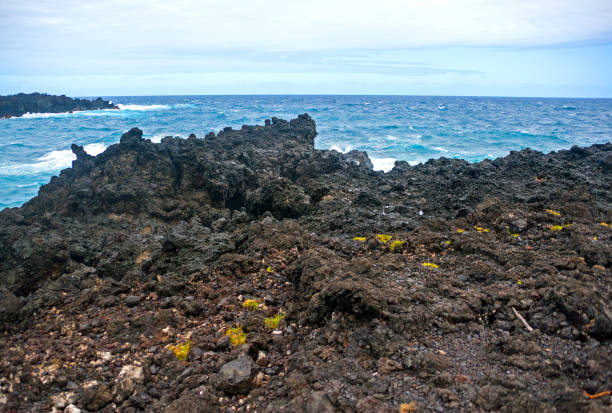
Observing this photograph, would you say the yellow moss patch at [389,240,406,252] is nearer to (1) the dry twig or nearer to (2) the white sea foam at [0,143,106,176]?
(1) the dry twig

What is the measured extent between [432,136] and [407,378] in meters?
45.8

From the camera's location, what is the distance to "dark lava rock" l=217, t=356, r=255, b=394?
425 cm

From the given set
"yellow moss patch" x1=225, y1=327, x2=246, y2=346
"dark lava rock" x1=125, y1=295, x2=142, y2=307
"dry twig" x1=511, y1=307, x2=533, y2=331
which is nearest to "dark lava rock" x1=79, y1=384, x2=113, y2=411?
"yellow moss patch" x1=225, y1=327, x2=246, y2=346

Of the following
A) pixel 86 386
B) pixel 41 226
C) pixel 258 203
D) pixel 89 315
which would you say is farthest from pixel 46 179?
pixel 86 386

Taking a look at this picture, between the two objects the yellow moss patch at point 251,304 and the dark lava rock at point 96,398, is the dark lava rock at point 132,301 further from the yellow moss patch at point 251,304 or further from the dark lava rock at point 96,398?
the dark lava rock at point 96,398

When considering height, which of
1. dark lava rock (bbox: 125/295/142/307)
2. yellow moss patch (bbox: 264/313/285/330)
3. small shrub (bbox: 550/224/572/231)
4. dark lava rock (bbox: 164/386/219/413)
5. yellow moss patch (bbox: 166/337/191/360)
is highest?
small shrub (bbox: 550/224/572/231)

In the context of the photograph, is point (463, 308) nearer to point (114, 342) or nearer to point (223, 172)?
point (114, 342)

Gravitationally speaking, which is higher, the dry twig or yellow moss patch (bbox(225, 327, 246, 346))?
the dry twig

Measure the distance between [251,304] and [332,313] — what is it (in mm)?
1564

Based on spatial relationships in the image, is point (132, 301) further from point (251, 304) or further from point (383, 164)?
point (383, 164)

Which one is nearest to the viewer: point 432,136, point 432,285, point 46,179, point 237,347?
point 237,347

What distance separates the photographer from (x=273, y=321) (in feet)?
18.1

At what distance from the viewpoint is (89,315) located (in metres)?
6.03

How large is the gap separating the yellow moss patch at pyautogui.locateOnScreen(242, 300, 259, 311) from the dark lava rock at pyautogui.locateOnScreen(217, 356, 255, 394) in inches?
56.4
